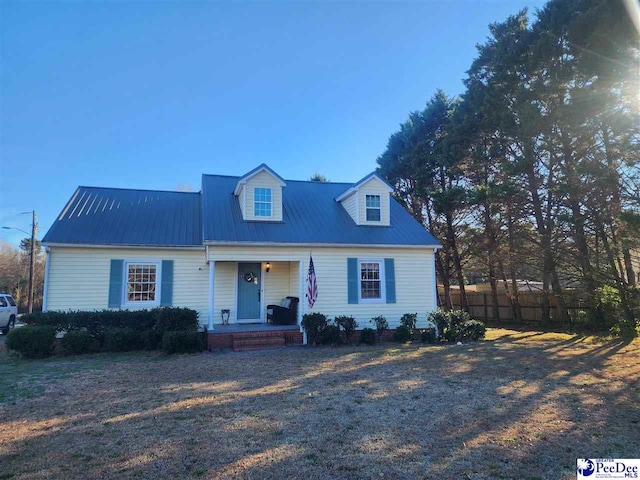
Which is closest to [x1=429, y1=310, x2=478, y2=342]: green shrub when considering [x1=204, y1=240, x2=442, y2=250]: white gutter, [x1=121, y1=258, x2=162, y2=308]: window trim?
[x1=204, y1=240, x2=442, y2=250]: white gutter

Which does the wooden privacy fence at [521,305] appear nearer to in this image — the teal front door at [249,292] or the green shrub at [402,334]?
the green shrub at [402,334]

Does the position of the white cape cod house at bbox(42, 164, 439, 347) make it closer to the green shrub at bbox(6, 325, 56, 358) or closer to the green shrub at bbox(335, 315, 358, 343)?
the green shrub at bbox(335, 315, 358, 343)

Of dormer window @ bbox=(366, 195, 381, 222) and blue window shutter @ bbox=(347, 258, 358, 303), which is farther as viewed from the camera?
dormer window @ bbox=(366, 195, 381, 222)

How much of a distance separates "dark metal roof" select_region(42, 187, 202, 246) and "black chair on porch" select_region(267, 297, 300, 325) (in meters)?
3.49

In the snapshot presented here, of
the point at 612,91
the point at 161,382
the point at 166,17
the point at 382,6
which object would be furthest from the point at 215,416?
the point at 612,91

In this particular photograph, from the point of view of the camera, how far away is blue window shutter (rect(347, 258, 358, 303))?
13000 mm

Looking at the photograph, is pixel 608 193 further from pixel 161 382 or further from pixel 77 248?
pixel 77 248

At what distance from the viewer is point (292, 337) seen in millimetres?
12023

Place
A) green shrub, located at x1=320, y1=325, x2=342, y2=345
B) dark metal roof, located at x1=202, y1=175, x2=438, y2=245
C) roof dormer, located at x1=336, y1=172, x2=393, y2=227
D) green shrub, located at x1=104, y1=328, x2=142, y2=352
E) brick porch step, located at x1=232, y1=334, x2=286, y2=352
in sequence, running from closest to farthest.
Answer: green shrub, located at x1=104, y1=328, x2=142, y2=352 < brick porch step, located at x1=232, y1=334, x2=286, y2=352 < green shrub, located at x1=320, y1=325, x2=342, y2=345 < dark metal roof, located at x1=202, y1=175, x2=438, y2=245 < roof dormer, located at x1=336, y1=172, x2=393, y2=227

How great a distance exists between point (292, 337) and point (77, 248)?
7376mm

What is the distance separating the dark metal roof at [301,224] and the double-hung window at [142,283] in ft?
7.94

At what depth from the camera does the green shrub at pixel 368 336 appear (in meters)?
12.2

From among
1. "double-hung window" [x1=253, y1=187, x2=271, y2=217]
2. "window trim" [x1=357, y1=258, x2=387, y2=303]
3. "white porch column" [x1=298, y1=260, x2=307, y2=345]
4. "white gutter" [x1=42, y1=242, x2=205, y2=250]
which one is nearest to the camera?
"white gutter" [x1=42, y1=242, x2=205, y2=250]

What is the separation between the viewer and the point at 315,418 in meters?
5.31
